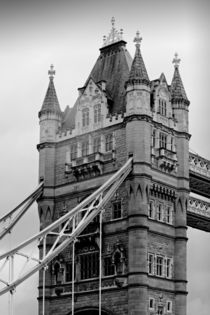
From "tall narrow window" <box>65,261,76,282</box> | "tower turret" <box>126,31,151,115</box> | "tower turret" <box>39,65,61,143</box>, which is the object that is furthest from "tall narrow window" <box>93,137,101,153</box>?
"tall narrow window" <box>65,261,76,282</box>

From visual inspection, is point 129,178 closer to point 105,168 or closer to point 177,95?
point 105,168

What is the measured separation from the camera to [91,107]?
74250 mm

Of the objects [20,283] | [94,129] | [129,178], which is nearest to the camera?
[20,283]

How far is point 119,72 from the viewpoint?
249ft

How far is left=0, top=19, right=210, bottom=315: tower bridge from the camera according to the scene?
67062mm

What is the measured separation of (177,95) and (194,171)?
7197 mm

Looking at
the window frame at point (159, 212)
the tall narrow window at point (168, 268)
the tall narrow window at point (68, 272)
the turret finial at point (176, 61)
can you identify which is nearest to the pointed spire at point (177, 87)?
the turret finial at point (176, 61)

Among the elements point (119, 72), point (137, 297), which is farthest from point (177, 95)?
point (137, 297)

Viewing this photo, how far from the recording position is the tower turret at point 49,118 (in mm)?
76062

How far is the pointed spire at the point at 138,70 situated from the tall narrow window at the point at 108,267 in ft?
48.1

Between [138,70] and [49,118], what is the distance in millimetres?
10130

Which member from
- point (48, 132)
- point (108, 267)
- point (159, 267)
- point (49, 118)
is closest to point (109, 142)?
point (48, 132)

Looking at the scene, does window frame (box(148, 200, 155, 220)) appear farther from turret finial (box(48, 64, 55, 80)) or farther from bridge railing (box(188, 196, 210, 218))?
turret finial (box(48, 64, 55, 80))

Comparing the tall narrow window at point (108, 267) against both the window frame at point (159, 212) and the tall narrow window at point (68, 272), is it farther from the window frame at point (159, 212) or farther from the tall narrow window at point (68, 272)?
the window frame at point (159, 212)
